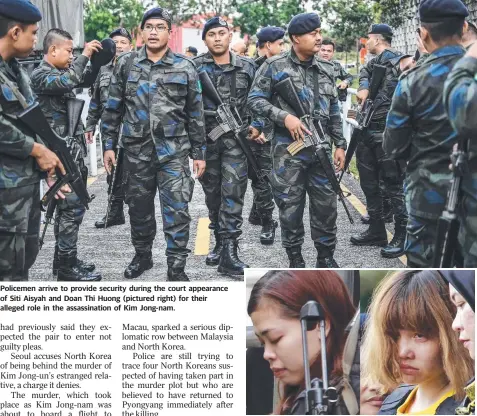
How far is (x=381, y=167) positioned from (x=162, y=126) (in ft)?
6.20

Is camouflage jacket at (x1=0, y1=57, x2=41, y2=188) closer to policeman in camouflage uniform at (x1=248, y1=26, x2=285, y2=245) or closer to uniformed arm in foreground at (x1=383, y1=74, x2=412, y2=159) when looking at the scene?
uniformed arm in foreground at (x1=383, y1=74, x2=412, y2=159)

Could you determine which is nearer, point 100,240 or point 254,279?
point 254,279

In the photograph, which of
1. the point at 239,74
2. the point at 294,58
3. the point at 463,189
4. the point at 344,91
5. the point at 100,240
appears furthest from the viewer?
the point at 344,91

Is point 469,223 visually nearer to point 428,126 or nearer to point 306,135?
point 428,126

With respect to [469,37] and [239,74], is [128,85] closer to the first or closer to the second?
[239,74]

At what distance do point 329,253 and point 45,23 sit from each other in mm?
4603

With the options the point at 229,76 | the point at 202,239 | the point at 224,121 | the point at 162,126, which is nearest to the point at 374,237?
the point at 202,239

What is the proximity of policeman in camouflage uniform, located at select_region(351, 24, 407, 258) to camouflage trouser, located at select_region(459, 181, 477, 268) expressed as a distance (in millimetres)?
2560

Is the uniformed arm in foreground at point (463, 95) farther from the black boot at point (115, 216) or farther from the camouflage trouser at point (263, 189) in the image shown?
the black boot at point (115, 216)

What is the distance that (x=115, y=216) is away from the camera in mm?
6500

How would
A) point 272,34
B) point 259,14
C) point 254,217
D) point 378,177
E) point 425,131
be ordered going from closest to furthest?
1. point 425,131
2. point 378,177
3. point 254,217
4. point 272,34
5. point 259,14

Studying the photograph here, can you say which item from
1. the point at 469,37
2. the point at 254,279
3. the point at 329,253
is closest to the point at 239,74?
the point at 329,253

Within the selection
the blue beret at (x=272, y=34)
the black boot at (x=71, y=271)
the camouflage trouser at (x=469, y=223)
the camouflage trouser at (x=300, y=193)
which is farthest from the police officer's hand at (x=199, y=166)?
the blue beret at (x=272, y=34)

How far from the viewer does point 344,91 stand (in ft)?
26.6
